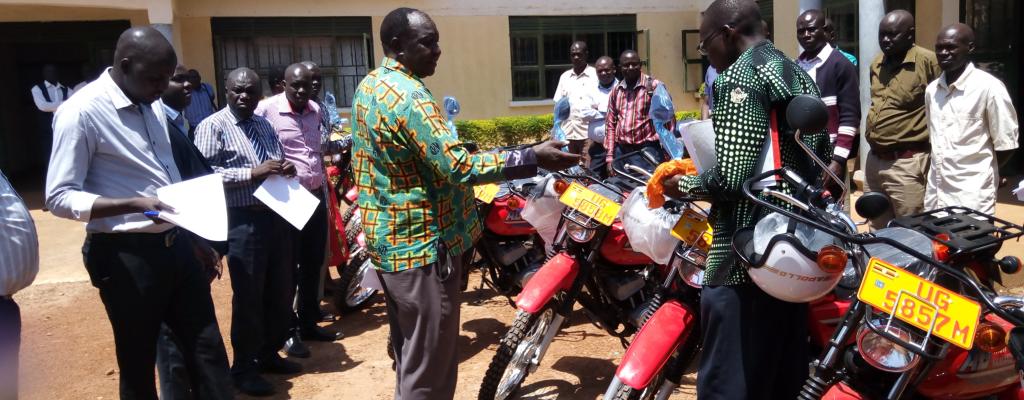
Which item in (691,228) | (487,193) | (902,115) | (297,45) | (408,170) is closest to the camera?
(408,170)

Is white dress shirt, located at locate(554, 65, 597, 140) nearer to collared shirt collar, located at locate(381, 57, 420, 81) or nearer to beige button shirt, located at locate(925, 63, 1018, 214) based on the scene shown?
beige button shirt, located at locate(925, 63, 1018, 214)

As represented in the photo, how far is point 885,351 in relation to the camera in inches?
92.7

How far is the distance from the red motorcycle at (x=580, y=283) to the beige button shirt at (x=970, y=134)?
72.6 inches

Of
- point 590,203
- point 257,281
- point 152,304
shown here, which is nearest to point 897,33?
point 590,203

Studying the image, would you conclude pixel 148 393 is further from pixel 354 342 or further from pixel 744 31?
pixel 744 31

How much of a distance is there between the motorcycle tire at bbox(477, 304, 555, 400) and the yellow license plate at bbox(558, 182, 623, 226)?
472mm

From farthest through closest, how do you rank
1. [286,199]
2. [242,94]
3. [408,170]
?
[242,94] → [286,199] → [408,170]

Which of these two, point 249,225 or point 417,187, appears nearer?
point 417,187

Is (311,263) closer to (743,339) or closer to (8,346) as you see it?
(8,346)

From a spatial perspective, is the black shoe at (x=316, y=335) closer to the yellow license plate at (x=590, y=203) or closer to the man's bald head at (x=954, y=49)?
the yellow license plate at (x=590, y=203)

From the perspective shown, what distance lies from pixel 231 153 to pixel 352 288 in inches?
66.1

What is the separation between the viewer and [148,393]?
333 centimetres

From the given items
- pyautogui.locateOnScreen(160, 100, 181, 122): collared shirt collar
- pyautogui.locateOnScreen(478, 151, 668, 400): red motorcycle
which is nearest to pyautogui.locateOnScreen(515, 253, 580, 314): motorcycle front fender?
pyautogui.locateOnScreen(478, 151, 668, 400): red motorcycle

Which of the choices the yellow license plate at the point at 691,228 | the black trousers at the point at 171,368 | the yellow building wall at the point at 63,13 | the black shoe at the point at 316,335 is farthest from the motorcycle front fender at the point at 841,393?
the yellow building wall at the point at 63,13
